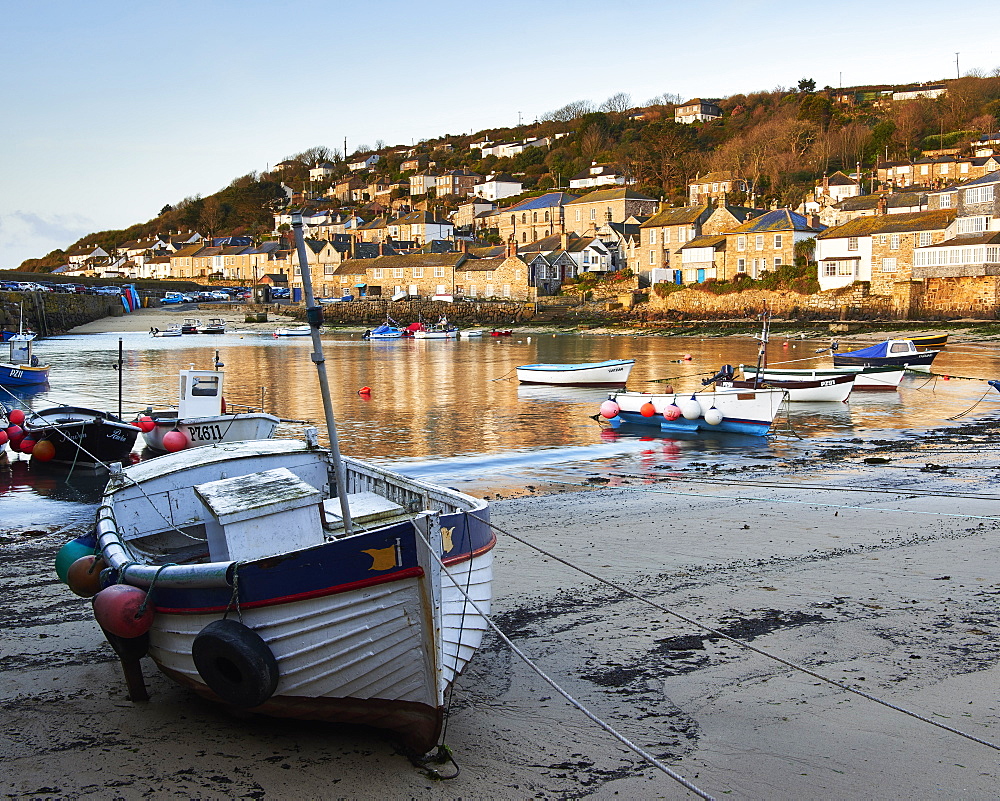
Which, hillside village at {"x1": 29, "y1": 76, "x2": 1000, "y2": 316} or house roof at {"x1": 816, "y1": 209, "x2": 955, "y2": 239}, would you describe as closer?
house roof at {"x1": 816, "y1": 209, "x2": 955, "y2": 239}

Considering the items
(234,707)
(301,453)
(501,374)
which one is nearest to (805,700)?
(234,707)

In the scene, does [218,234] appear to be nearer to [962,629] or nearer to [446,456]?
[446,456]

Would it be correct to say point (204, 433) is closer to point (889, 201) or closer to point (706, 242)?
point (706, 242)

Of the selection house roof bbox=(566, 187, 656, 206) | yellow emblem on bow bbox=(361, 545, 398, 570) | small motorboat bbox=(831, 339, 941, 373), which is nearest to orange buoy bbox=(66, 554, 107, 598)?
yellow emblem on bow bbox=(361, 545, 398, 570)

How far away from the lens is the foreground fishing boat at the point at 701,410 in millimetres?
18609

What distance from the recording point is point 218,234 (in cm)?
14938

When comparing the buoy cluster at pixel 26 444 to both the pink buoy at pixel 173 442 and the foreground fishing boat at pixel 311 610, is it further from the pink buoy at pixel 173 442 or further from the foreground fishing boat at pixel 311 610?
the foreground fishing boat at pixel 311 610

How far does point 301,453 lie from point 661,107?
156m

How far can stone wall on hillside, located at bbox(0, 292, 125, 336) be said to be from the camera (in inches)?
2685

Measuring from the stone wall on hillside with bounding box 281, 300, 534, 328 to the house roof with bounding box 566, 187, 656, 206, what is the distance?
17955 mm

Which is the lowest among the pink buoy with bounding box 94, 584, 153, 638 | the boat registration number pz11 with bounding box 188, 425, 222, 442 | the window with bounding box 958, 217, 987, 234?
the boat registration number pz11 with bounding box 188, 425, 222, 442

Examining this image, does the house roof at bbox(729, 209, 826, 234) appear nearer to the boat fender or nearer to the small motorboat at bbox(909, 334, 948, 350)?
the small motorboat at bbox(909, 334, 948, 350)

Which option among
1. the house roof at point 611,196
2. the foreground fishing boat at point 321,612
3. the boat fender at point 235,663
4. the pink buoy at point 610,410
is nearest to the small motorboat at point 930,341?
the pink buoy at point 610,410

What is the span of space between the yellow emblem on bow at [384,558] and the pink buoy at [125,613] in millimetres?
1577
